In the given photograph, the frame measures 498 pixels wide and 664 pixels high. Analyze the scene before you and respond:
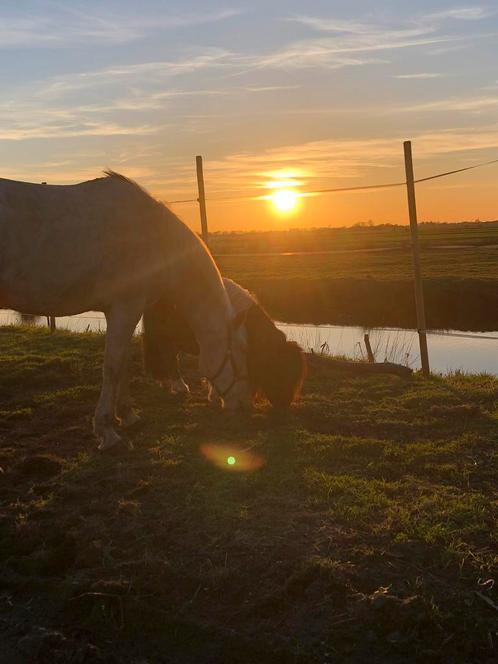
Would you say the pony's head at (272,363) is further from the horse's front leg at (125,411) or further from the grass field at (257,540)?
the horse's front leg at (125,411)

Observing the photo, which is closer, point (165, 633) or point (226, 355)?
point (165, 633)

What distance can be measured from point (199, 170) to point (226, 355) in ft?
15.5

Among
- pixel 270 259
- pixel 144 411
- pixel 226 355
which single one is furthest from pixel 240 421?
pixel 270 259

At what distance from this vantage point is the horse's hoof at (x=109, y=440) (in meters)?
5.77

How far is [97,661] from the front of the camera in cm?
285

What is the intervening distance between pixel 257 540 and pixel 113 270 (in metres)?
2.85

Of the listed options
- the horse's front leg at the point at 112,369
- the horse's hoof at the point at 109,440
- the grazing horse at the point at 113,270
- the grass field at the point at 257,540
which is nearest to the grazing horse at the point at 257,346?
the grazing horse at the point at 113,270

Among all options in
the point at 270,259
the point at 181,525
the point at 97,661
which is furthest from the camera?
the point at 270,259

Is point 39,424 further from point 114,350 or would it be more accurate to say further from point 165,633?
point 165,633

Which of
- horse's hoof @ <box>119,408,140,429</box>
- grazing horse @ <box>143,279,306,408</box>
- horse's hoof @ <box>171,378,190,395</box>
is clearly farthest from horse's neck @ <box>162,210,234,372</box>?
horse's hoof @ <box>171,378,190,395</box>

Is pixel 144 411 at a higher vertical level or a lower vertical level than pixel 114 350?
lower

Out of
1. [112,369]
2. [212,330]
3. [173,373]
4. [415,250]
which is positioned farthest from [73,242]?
[415,250]

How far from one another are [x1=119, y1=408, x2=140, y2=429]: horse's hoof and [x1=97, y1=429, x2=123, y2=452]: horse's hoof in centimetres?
67

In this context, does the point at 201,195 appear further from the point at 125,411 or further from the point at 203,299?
the point at 125,411
